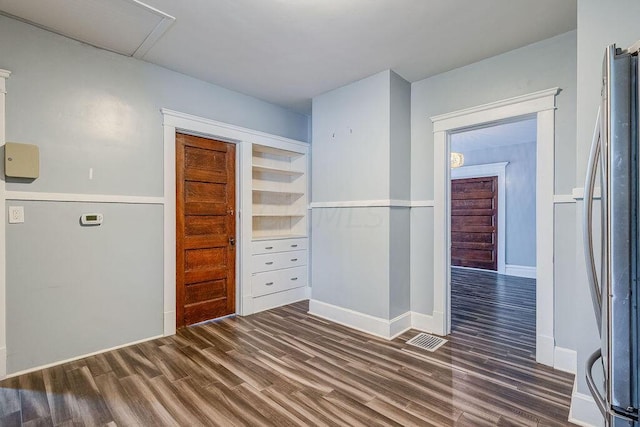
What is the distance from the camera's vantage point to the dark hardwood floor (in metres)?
1.87

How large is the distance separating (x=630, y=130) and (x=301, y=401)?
215cm

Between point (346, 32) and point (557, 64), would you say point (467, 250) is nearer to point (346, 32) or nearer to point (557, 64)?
point (557, 64)

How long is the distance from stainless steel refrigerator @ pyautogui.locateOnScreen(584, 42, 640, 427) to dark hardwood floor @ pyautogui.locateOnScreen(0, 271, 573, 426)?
3.26 feet

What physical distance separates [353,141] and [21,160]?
2.83m

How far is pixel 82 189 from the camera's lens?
8.54ft

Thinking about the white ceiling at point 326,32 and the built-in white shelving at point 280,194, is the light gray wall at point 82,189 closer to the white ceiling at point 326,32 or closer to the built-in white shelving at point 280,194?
the white ceiling at point 326,32

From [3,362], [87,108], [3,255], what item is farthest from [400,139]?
[3,362]

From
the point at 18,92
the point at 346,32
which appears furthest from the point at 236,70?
the point at 18,92

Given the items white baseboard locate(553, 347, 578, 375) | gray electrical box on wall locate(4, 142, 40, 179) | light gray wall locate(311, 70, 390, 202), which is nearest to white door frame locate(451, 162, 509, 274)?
white baseboard locate(553, 347, 578, 375)

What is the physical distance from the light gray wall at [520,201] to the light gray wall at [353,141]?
332 cm

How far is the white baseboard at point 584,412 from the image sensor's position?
68.4 inches

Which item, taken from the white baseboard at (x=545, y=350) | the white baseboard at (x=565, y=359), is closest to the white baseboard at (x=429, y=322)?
the white baseboard at (x=545, y=350)

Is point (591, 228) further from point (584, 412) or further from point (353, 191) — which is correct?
point (353, 191)

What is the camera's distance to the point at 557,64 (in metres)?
2.50
